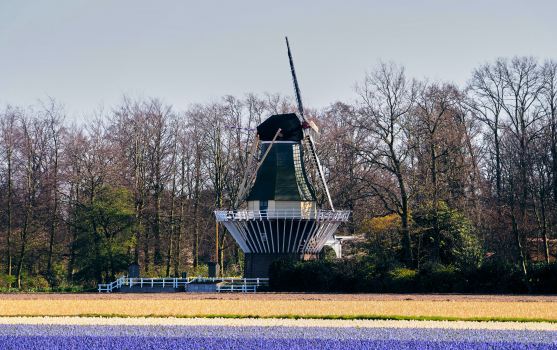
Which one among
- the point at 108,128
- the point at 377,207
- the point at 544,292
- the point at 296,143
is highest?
the point at 108,128

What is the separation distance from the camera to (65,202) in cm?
4031

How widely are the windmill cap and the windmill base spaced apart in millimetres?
6618

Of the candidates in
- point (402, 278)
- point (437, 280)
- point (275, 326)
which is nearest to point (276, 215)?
point (402, 278)

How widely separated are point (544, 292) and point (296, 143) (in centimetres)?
1576

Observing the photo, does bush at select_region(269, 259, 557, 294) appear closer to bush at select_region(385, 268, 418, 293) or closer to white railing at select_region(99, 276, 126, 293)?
bush at select_region(385, 268, 418, 293)

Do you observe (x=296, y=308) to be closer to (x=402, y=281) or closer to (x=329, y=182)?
(x=402, y=281)

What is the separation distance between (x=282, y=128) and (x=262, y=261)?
25.1 feet

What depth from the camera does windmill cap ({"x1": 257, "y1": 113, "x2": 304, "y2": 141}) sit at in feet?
115

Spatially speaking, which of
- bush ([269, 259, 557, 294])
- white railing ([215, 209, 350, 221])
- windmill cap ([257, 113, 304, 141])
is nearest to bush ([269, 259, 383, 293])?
bush ([269, 259, 557, 294])

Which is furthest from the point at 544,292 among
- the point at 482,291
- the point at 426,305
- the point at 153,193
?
the point at 153,193

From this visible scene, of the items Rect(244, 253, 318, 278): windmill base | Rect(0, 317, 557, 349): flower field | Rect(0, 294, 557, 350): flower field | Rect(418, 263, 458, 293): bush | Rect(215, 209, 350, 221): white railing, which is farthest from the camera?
Rect(244, 253, 318, 278): windmill base

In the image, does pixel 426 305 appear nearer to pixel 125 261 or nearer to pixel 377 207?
pixel 377 207

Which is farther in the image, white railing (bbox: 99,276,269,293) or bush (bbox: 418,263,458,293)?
white railing (bbox: 99,276,269,293)

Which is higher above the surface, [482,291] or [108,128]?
[108,128]
